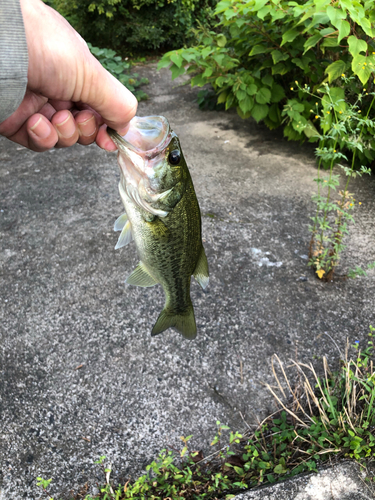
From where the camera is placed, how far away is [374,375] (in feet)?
7.05

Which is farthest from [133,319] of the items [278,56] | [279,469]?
[278,56]

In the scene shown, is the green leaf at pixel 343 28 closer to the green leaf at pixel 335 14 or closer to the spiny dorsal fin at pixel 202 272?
the green leaf at pixel 335 14

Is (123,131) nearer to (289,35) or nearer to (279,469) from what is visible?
(279,469)

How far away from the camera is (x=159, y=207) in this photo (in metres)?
1.42

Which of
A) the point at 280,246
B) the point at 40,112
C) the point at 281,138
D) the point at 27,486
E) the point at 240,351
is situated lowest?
the point at 27,486

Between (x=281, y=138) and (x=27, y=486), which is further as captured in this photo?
(x=281, y=138)

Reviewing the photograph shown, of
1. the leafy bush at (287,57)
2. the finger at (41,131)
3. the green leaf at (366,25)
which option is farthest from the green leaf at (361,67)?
the finger at (41,131)

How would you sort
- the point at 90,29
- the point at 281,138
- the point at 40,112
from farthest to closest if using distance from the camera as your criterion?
the point at 90,29, the point at 281,138, the point at 40,112

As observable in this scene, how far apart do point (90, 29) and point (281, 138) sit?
5.32 metres

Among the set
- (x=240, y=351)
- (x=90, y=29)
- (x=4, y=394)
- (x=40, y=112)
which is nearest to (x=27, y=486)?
(x=4, y=394)

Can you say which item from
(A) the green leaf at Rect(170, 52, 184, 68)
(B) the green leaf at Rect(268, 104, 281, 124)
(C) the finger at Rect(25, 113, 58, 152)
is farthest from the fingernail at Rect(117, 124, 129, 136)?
(B) the green leaf at Rect(268, 104, 281, 124)

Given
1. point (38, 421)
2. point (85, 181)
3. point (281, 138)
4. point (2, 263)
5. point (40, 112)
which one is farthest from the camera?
point (281, 138)

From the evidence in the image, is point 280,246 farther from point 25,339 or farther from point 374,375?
point 25,339

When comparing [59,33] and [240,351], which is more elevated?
[59,33]
